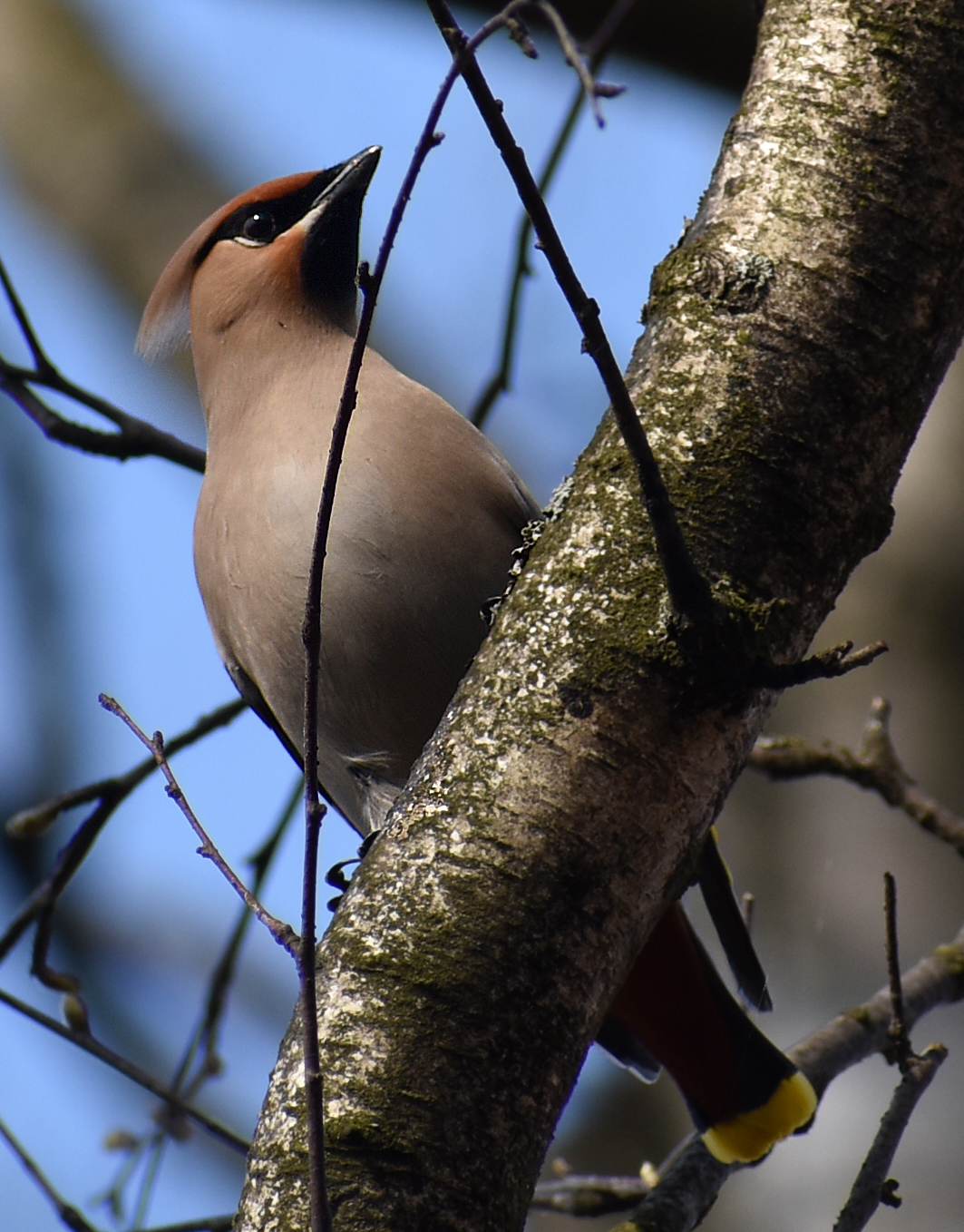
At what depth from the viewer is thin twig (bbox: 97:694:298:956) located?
5.09ft

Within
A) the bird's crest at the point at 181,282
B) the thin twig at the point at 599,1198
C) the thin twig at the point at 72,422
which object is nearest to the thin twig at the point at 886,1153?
→ the thin twig at the point at 599,1198

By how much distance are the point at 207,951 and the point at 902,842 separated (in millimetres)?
4679

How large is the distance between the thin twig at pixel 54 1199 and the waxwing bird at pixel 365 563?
0.92 m

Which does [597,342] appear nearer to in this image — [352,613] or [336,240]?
[352,613]

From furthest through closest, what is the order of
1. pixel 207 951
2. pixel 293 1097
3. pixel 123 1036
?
1. pixel 207 951
2. pixel 123 1036
3. pixel 293 1097

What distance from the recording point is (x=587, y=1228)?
4.32 m

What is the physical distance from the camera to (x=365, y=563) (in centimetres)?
281

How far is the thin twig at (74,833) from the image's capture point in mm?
2924

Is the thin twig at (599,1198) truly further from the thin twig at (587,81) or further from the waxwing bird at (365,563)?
the thin twig at (587,81)

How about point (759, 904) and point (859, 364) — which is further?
point (759, 904)

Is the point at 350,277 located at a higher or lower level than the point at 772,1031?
higher

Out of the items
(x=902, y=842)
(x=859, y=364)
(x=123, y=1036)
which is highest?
(x=123, y=1036)

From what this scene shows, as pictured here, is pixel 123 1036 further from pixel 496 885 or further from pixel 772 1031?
pixel 496 885

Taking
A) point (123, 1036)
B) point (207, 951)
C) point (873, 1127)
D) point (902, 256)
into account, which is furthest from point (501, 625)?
point (207, 951)
